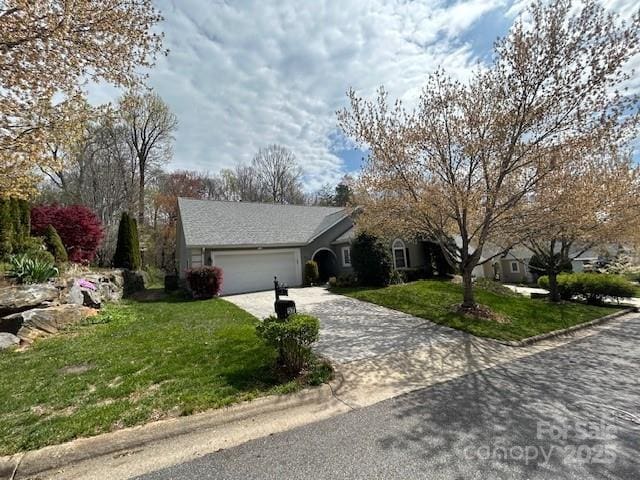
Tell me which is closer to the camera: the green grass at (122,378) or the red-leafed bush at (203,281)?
the green grass at (122,378)

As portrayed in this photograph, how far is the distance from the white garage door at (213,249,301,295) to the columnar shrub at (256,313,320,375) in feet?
36.8

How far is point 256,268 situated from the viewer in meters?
16.0

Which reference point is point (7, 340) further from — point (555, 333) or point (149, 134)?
point (149, 134)

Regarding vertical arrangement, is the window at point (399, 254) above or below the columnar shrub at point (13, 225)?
Answer: below

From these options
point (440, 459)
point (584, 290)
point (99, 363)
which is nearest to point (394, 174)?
point (440, 459)

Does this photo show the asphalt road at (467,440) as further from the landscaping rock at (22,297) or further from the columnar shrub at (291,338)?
the landscaping rock at (22,297)

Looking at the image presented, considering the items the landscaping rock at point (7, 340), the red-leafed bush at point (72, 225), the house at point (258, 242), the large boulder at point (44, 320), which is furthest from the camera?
the house at point (258, 242)

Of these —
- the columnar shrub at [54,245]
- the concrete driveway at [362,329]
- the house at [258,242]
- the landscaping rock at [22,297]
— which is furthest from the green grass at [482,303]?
the columnar shrub at [54,245]

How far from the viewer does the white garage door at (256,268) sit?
15.2 meters

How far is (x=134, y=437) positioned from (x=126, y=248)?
15.7 meters

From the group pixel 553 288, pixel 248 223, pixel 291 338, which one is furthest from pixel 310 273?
pixel 291 338

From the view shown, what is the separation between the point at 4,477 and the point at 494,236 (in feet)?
35.8

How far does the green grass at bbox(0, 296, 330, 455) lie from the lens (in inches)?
128

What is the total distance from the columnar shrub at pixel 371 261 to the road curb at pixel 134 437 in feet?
35.4
